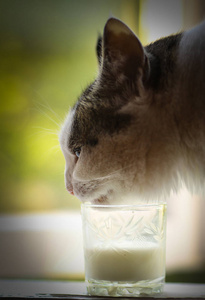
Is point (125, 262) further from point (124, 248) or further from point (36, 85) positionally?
point (36, 85)

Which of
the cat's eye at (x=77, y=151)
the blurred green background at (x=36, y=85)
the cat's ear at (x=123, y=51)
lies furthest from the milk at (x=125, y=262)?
the blurred green background at (x=36, y=85)

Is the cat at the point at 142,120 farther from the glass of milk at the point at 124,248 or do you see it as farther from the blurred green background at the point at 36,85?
the blurred green background at the point at 36,85

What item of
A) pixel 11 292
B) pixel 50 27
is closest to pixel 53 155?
pixel 50 27

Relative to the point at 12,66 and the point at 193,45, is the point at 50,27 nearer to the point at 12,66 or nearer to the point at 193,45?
the point at 12,66

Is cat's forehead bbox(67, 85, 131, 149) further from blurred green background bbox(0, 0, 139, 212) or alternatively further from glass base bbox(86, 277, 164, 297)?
blurred green background bbox(0, 0, 139, 212)

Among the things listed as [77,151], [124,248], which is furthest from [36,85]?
[124,248]

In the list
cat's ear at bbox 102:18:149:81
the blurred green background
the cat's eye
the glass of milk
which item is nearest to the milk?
the glass of milk
